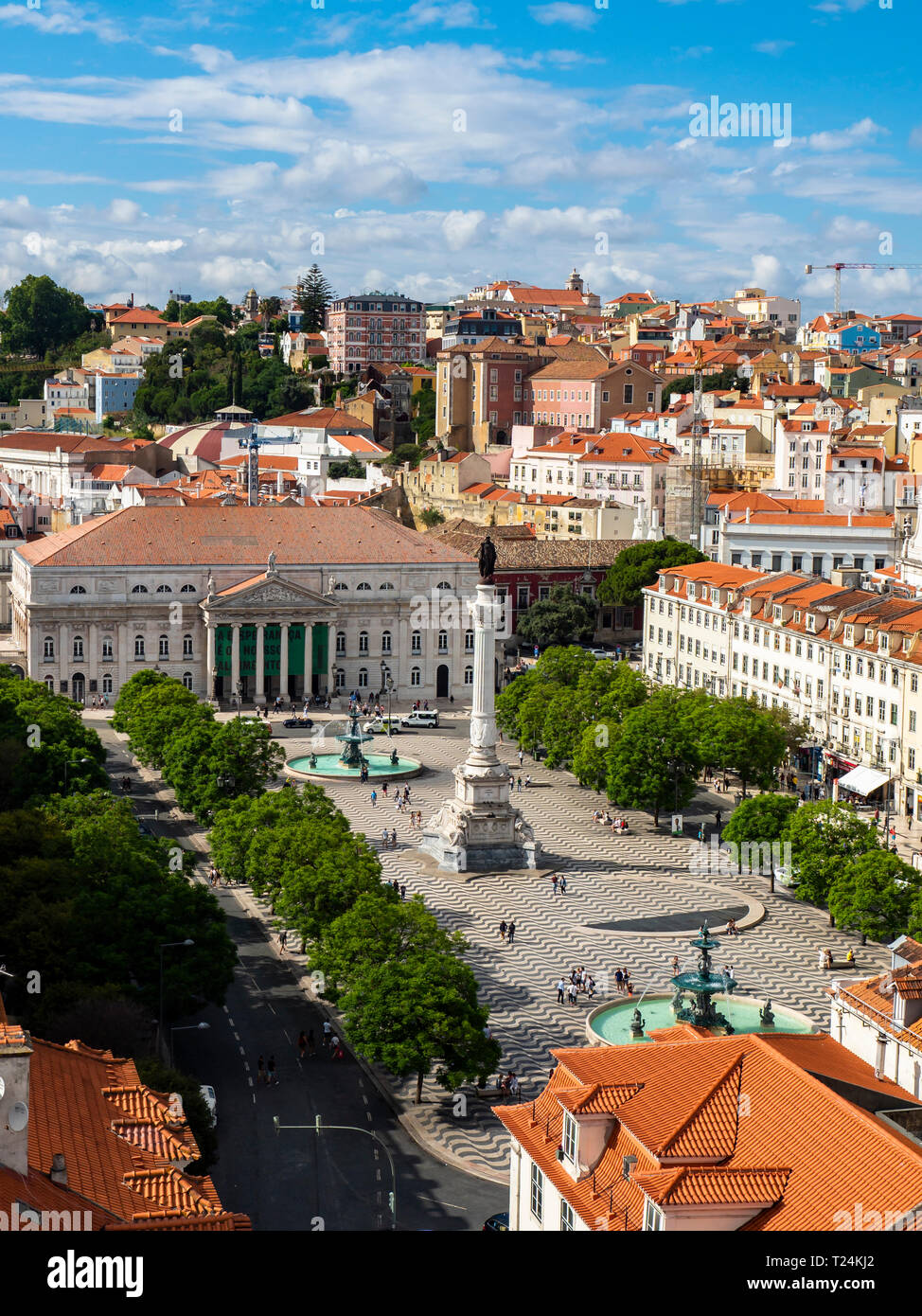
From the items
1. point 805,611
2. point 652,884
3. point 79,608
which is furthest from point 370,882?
point 79,608

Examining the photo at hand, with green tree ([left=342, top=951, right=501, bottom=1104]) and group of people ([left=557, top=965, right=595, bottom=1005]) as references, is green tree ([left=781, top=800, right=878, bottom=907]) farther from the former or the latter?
green tree ([left=342, top=951, right=501, bottom=1104])

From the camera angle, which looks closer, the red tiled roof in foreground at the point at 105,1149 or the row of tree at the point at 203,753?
the red tiled roof in foreground at the point at 105,1149

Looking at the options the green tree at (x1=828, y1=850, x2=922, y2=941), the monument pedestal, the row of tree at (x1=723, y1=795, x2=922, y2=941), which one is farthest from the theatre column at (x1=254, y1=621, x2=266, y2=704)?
the green tree at (x1=828, y1=850, x2=922, y2=941)

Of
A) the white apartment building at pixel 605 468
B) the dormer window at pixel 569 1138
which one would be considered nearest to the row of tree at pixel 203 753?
the dormer window at pixel 569 1138

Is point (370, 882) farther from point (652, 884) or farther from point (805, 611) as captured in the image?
point (805, 611)

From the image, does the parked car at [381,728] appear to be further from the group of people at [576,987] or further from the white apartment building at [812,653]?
the group of people at [576,987]

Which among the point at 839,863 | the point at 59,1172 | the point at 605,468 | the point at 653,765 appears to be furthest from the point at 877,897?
the point at 605,468

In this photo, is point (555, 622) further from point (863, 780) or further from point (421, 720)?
point (863, 780)
